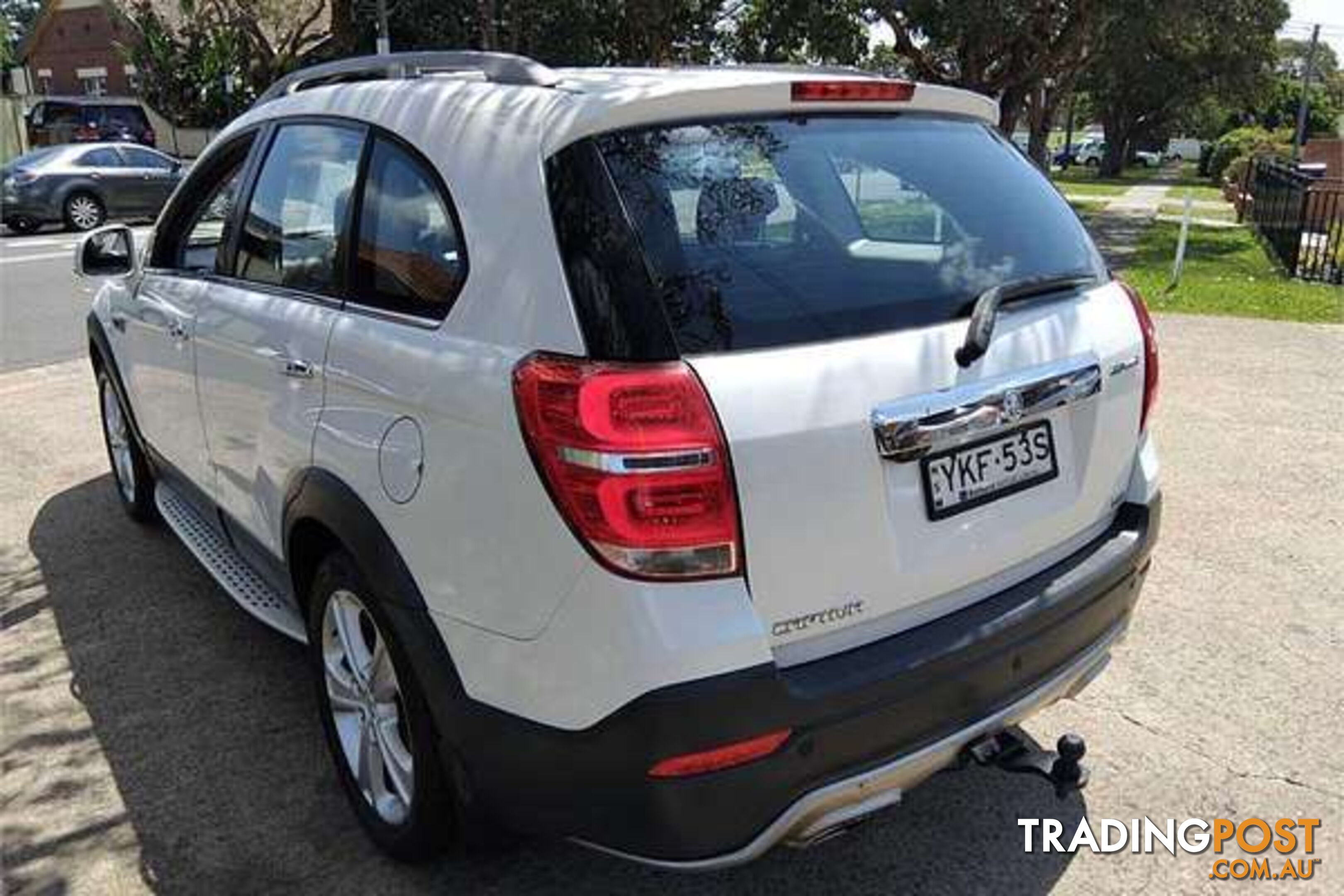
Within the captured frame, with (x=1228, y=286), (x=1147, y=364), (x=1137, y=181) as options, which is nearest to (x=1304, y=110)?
(x=1137, y=181)

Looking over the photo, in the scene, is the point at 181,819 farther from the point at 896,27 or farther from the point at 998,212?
the point at 896,27

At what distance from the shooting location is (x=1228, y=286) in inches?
482

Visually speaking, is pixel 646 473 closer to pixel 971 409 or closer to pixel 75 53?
pixel 971 409

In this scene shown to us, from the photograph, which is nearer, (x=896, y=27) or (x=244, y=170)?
(x=244, y=170)

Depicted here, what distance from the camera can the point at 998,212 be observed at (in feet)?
9.14

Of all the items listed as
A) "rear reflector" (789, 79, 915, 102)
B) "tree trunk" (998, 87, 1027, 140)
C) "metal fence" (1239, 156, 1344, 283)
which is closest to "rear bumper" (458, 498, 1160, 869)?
"rear reflector" (789, 79, 915, 102)

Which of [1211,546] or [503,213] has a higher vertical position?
[503,213]

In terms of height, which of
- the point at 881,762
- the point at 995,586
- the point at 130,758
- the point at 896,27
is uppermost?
the point at 896,27

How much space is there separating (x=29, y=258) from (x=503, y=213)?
1542cm

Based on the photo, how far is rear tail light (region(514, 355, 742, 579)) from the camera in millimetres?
2004

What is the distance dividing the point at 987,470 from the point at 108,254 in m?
3.69

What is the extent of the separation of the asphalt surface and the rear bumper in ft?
1.85

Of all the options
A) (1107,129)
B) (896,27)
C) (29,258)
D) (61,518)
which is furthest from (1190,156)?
(61,518)

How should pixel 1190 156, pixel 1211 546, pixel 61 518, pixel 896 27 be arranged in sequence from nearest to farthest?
pixel 1211 546
pixel 61 518
pixel 896 27
pixel 1190 156
